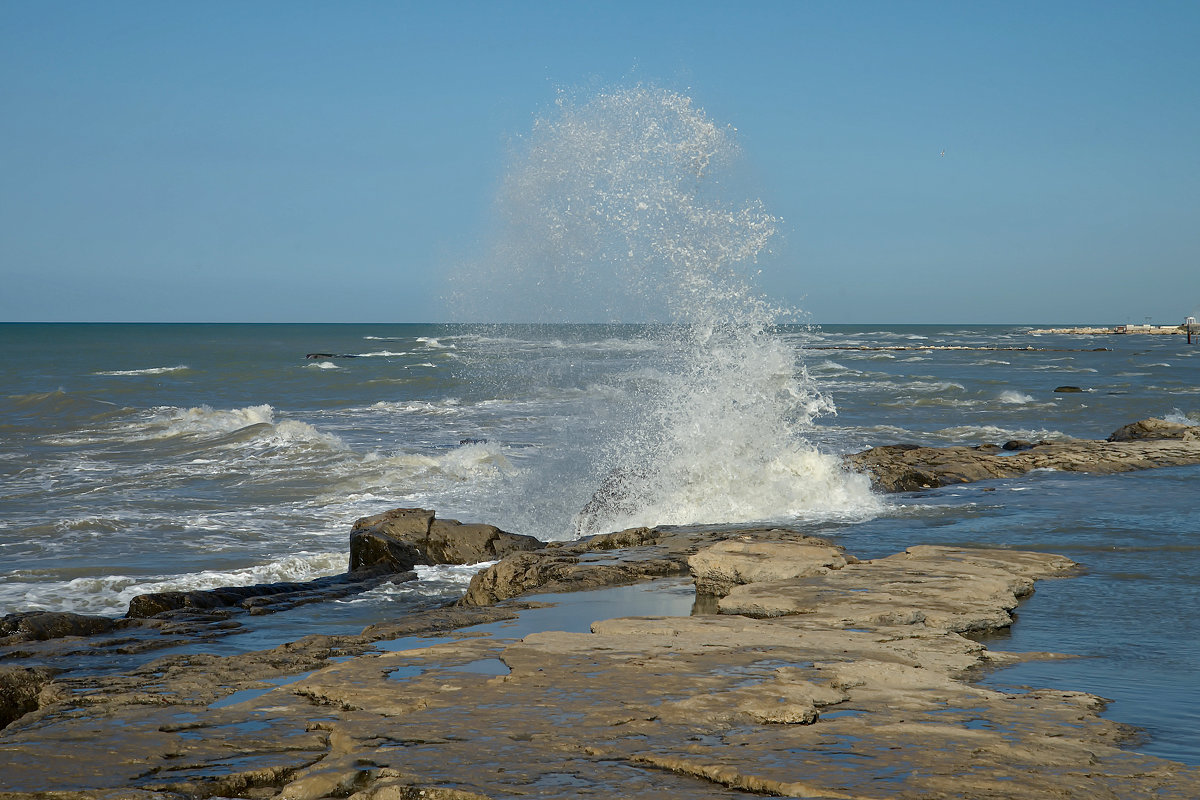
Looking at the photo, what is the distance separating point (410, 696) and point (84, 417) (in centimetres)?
2338

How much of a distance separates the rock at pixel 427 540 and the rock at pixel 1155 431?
431 inches

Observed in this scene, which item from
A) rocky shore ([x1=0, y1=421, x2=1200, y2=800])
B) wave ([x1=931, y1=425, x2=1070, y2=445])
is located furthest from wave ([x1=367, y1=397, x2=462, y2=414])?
rocky shore ([x1=0, y1=421, x2=1200, y2=800])

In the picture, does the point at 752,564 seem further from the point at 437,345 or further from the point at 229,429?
the point at 437,345

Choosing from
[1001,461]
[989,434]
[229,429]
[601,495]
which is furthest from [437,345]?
[601,495]

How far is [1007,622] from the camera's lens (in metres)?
5.34

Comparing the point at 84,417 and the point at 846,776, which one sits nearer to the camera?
the point at 846,776

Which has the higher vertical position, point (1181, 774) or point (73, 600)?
point (1181, 774)

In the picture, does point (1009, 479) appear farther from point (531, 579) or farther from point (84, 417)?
point (84, 417)

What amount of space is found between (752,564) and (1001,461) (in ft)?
25.6

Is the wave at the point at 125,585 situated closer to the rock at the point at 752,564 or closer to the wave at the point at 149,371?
the rock at the point at 752,564

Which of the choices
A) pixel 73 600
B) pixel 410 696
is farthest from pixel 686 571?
pixel 73 600

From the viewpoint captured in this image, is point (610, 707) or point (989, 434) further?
point (989, 434)

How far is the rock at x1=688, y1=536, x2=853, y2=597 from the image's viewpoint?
21.3 feet

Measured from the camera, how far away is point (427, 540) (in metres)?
9.10
